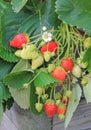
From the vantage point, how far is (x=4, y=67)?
1.76ft

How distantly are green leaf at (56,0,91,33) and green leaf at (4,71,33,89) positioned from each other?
10cm

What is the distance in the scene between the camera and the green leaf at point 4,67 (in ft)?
1.75

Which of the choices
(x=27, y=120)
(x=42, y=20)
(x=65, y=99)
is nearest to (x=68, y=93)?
(x=65, y=99)

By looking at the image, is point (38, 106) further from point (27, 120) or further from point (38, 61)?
point (27, 120)

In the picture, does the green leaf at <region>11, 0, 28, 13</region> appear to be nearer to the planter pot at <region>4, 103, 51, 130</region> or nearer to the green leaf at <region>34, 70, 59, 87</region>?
the green leaf at <region>34, 70, 59, 87</region>

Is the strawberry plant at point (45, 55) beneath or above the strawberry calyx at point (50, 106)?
above

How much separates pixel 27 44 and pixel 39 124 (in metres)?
0.24

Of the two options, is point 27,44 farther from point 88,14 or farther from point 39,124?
point 39,124

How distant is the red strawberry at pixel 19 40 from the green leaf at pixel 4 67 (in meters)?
0.05

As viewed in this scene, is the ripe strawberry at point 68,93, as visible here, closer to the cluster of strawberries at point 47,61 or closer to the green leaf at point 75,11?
the cluster of strawberries at point 47,61

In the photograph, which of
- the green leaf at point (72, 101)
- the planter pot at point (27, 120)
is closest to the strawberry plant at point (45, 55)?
the green leaf at point (72, 101)

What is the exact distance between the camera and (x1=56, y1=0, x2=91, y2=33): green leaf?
441 mm

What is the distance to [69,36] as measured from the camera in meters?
0.51

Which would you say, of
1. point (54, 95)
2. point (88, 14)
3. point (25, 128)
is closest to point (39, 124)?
point (25, 128)
